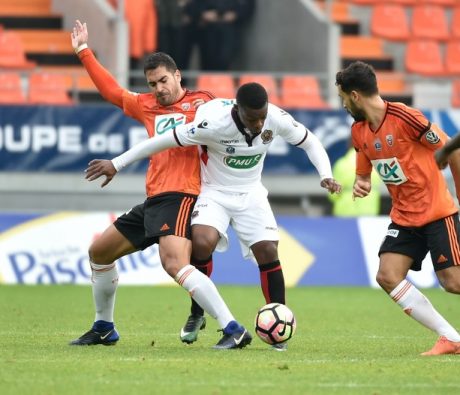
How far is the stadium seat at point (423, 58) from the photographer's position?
23.9 m

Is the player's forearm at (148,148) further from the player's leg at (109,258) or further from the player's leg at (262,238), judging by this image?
the player's leg at (262,238)

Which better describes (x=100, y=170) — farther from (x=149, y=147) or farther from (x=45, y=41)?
(x=45, y=41)

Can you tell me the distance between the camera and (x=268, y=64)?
24.4 metres

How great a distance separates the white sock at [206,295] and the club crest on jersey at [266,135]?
1.13 metres

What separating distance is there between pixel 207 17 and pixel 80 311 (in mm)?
11029

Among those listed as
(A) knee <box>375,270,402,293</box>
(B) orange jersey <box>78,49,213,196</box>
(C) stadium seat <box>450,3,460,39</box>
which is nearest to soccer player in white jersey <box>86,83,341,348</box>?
(B) orange jersey <box>78,49,213,196</box>

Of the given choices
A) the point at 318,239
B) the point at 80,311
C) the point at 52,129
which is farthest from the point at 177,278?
the point at 52,129

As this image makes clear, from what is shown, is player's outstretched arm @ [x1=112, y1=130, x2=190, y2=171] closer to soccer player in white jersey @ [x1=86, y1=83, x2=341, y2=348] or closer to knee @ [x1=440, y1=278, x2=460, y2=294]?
soccer player in white jersey @ [x1=86, y1=83, x2=341, y2=348]

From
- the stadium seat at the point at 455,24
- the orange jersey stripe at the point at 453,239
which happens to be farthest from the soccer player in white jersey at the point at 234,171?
the stadium seat at the point at 455,24

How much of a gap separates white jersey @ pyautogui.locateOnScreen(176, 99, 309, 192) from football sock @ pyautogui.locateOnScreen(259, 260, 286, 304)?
0.63 m

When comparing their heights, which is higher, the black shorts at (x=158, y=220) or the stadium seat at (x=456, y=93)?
the black shorts at (x=158, y=220)

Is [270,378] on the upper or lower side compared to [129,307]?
upper

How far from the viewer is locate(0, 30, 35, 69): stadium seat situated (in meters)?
21.5

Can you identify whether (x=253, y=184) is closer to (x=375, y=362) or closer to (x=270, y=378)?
(x=375, y=362)
